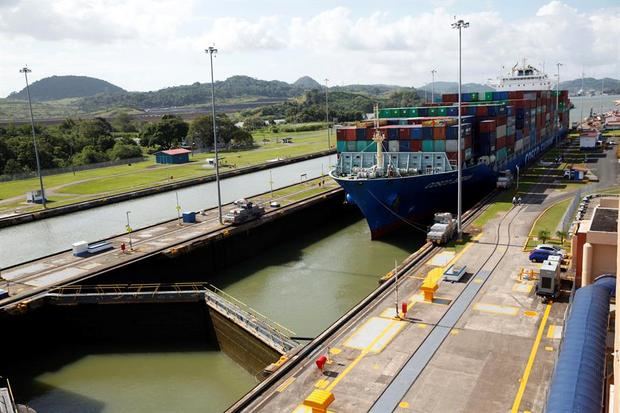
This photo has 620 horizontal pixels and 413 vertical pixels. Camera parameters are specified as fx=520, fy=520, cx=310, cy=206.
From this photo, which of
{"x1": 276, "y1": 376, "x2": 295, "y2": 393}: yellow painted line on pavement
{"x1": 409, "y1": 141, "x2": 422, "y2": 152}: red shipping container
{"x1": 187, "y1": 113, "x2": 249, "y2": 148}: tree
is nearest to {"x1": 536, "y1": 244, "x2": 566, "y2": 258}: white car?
{"x1": 409, "y1": 141, "x2": 422, "y2": 152}: red shipping container

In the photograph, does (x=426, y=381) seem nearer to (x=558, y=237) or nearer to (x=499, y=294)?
(x=499, y=294)

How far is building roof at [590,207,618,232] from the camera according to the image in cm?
2377

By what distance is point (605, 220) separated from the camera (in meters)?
25.2

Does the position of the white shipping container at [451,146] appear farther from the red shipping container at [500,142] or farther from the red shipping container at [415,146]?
the red shipping container at [500,142]

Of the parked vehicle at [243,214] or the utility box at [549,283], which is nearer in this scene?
the utility box at [549,283]

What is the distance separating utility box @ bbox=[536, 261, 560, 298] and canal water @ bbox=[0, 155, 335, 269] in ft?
124

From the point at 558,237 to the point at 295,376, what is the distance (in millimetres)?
23281

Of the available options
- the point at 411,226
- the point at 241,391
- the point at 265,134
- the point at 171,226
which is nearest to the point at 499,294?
the point at 241,391

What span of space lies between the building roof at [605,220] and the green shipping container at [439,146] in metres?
18.9

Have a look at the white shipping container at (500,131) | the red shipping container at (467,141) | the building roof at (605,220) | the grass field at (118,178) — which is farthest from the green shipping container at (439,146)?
the grass field at (118,178)

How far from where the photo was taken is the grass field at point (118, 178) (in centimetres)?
6699

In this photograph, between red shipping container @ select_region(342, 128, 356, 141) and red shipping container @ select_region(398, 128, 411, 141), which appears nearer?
red shipping container @ select_region(398, 128, 411, 141)

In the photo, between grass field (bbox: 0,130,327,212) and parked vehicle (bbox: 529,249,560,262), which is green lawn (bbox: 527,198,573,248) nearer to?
parked vehicle (bbox: 529,249,560,262)

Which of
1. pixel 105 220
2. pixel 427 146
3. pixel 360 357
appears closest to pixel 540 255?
pixel 360 357
